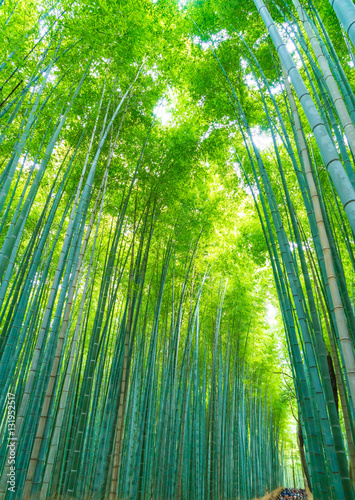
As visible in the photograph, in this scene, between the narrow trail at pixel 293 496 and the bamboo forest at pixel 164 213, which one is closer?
the bamboo forest at pixel 164 213

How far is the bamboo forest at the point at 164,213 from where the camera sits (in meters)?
1.96

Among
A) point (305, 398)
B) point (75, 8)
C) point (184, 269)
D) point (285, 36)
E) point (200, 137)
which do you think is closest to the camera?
point (305, 398)

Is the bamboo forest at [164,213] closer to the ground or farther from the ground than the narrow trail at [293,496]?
farther from the ground

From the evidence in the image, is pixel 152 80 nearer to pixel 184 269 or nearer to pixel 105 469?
pixel 184 269

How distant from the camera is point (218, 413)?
5617mm

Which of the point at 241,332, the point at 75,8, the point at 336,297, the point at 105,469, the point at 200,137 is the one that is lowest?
the point at 105,469

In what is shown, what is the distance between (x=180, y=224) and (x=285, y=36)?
9.89ft

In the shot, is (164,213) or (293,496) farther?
(293,496)

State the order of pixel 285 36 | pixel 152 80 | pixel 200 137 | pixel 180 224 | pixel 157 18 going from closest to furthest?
pixel 285 36 < pixel 157 18 < pixel 152 80 < pixel 200 137 < pixel 180 224

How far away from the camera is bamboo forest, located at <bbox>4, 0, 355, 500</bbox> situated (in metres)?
1.96

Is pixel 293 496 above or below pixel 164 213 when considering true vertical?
below

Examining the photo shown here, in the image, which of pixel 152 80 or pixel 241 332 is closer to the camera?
pixel 152 80

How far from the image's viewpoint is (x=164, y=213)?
5.22 metres

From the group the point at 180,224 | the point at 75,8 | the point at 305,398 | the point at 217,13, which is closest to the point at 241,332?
the point at 180,224
